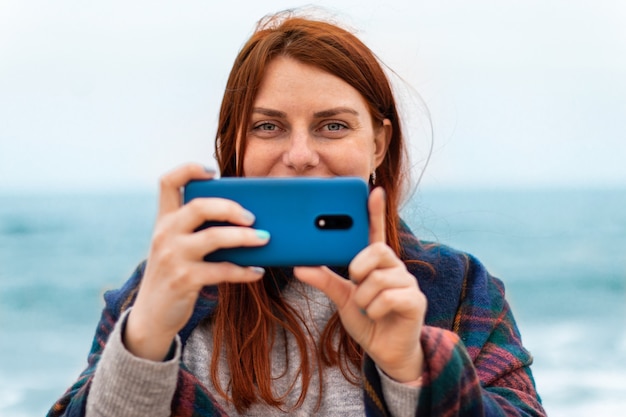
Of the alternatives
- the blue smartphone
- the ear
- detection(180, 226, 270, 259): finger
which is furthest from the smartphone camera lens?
the ear

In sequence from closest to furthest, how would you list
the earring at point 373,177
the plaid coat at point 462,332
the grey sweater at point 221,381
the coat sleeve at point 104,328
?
the grey sweater at point 221,381, the plaid coat at point 462,332, the coat sleeve at point 104,328, the earring at point 373,177

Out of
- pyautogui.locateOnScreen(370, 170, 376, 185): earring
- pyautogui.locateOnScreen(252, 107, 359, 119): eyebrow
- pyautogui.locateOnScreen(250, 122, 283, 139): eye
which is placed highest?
pyautogui.locateOnScreen(252, 107, 359, 119): eyebrow

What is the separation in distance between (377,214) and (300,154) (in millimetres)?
396

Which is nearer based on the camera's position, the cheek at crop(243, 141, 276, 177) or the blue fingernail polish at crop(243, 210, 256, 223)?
the blue fingernail polish at crop(243, 210, 256, 223)

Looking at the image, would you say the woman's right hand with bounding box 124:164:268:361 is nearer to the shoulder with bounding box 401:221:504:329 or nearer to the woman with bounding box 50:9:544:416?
the woman with bounding box 50:9:544:416

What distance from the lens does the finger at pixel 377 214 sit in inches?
41.3

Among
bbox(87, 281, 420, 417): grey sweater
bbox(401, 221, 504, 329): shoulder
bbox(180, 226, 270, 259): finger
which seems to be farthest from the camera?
bbox(401, 221, 504, 329): shoulder

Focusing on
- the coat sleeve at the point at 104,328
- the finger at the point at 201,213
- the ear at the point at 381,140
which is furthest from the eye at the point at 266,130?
the finger at the point at 201,213

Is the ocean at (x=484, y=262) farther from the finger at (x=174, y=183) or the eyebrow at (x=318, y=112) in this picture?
the finger at (x=174, y=183)

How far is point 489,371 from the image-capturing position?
148 cm

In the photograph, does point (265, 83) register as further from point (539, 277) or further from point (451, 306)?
point (539, 277)

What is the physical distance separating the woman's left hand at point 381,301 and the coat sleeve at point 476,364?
3cm

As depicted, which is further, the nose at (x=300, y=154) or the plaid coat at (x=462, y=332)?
the nose at (x=300, y=154)

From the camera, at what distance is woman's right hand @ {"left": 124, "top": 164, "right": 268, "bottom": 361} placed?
1.01m
